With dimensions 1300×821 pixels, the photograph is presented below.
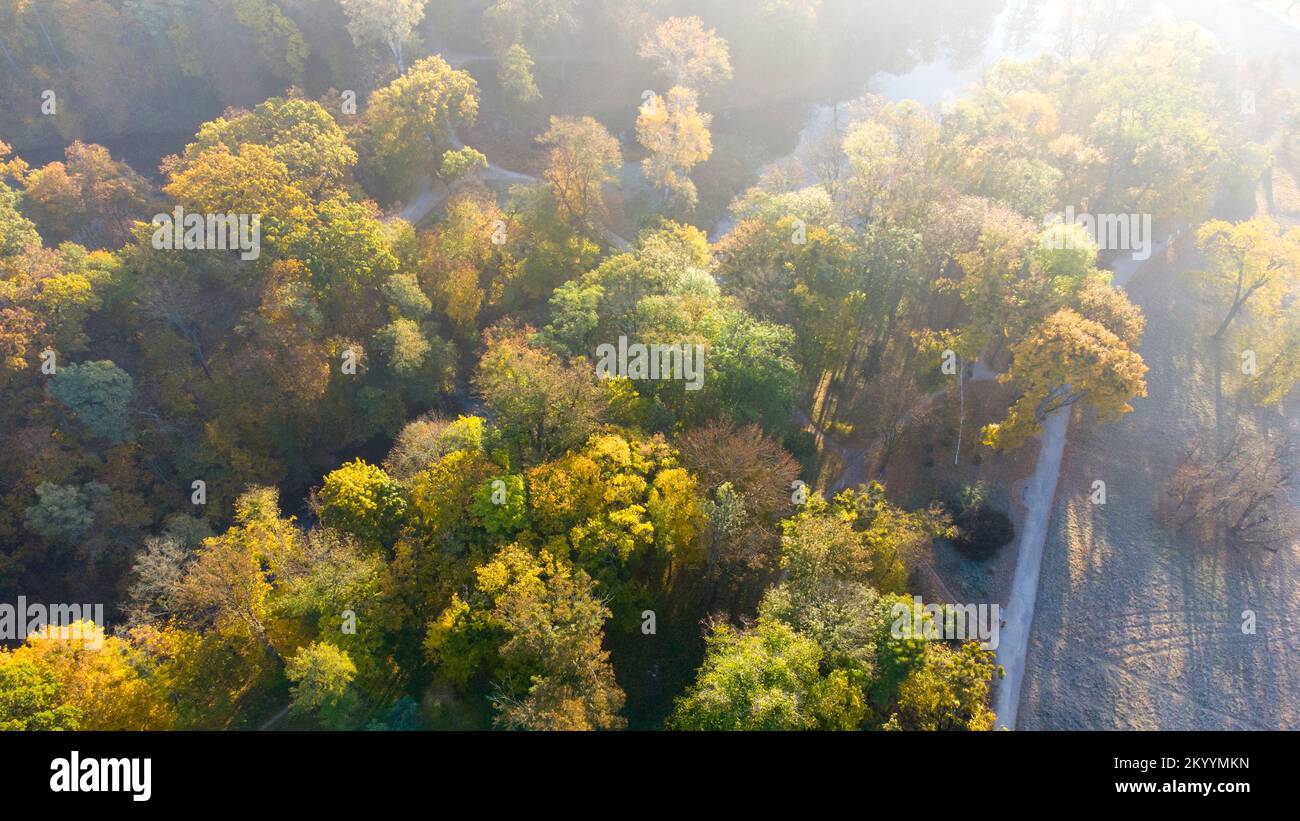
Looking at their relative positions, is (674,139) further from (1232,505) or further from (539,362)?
(1232,505)

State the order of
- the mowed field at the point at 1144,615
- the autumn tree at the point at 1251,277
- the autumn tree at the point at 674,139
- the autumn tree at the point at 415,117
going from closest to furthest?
1. the mowed field at the point at 1144,615
2. the autumn tree at the point at 1251,277
3. the autumn tree at the point at 674,139
4. the autumn tree at the point at 415,117

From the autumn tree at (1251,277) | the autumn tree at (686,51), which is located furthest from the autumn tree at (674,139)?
the autumn tree at (1251,277)

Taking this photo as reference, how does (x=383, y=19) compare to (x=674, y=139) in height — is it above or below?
above

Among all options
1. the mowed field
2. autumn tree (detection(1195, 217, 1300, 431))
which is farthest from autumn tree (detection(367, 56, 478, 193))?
autumn tree (detection(1195, 217, 1300, 431))

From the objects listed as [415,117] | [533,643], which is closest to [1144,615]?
[533,643]

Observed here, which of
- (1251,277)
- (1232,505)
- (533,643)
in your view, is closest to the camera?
(533,643)

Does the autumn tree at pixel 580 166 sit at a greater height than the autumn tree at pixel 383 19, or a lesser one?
lesser

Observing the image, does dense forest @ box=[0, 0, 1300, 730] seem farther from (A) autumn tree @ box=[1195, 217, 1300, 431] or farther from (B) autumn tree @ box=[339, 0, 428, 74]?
(B) autumn tree @ box=[339, 0, 428, 74]

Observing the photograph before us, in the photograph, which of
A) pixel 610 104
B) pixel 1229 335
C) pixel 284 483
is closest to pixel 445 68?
pixel 610 104

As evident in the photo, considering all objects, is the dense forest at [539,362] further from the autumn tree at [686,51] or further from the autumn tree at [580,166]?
the autumn tree at [686,51]
